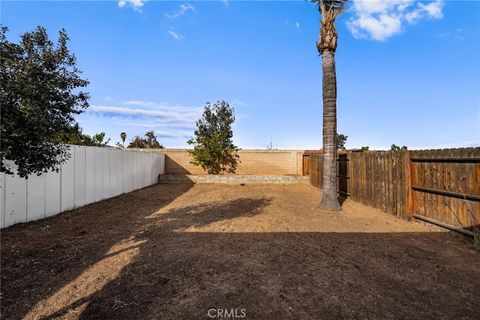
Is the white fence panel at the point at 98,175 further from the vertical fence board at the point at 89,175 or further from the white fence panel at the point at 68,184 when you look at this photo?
the white fence panel at the point at 68,184

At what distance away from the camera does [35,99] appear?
321cm

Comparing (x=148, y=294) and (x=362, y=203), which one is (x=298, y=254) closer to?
(x=148, y=294)

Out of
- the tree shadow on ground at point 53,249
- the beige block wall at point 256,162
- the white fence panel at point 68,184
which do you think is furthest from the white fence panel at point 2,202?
the beige block wall at point 256,162

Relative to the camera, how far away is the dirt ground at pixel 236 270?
3109 millimetres

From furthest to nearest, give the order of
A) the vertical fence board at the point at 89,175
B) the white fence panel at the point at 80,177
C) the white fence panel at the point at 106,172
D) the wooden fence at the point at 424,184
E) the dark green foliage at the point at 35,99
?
the white fence panel at the point at 106,172 < the vertical fence board at the point at 89,175 < the white fence panel at the point at 80,177 < the wooden fence at the point at 424,184 < the dark green foliage at the point at 35,99

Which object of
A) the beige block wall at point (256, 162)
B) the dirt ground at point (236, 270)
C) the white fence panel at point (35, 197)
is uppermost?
the beige block wall at point (256, 162)

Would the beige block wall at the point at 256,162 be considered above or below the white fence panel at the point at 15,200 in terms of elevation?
above

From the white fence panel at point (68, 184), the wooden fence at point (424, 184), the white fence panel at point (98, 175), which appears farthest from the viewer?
the white fence panel at point (98, 175)

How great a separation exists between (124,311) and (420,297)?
3.52 metres

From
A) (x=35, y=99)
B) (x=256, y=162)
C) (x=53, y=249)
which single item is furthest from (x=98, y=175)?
(x=256, y=162)

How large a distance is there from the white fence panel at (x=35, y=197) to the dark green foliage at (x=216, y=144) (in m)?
12.1

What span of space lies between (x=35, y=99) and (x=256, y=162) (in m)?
18.0

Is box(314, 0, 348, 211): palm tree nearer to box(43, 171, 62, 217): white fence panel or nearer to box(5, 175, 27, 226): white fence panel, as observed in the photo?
box(43, 171, 62, 217): white fence panel

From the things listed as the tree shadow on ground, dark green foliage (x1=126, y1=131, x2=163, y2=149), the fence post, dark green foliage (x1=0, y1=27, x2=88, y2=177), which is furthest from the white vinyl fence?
dark green foliage (x1=126, y1=131, x2=163, y2=149)
